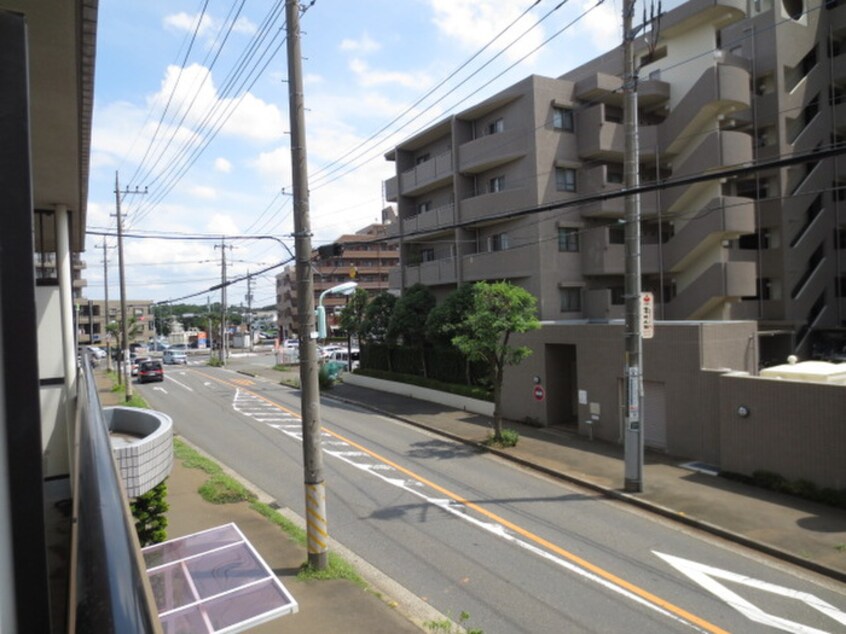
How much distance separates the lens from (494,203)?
2675 centimetres

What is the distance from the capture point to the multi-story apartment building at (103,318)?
239ft

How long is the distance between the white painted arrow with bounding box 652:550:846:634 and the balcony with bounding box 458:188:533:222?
58.0ft

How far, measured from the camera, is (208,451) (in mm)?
17578

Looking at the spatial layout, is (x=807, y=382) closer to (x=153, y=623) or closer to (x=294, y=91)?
(x=294, y=91)

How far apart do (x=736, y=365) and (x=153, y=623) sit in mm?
17923

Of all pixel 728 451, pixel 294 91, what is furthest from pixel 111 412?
pixel 728 451

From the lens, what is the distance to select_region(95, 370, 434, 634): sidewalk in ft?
22.8

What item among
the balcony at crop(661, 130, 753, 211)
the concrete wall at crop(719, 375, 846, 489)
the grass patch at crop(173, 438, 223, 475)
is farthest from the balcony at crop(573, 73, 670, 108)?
the grass patch at crop(173, 438, 223, 475)

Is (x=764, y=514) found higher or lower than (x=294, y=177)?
lower

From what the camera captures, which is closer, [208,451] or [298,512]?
[298,512]

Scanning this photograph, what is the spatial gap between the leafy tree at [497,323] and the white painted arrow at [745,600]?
26.7ft

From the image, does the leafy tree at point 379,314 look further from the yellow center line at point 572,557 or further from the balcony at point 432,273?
the yellow center line at point 572,557

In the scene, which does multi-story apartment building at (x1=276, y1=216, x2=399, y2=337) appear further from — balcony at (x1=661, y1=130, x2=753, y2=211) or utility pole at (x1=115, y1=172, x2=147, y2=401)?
balcony at (x1=661, y1=130, x2=753, y2=211)

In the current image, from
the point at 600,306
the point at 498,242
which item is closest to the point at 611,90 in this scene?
the point at 498,242
